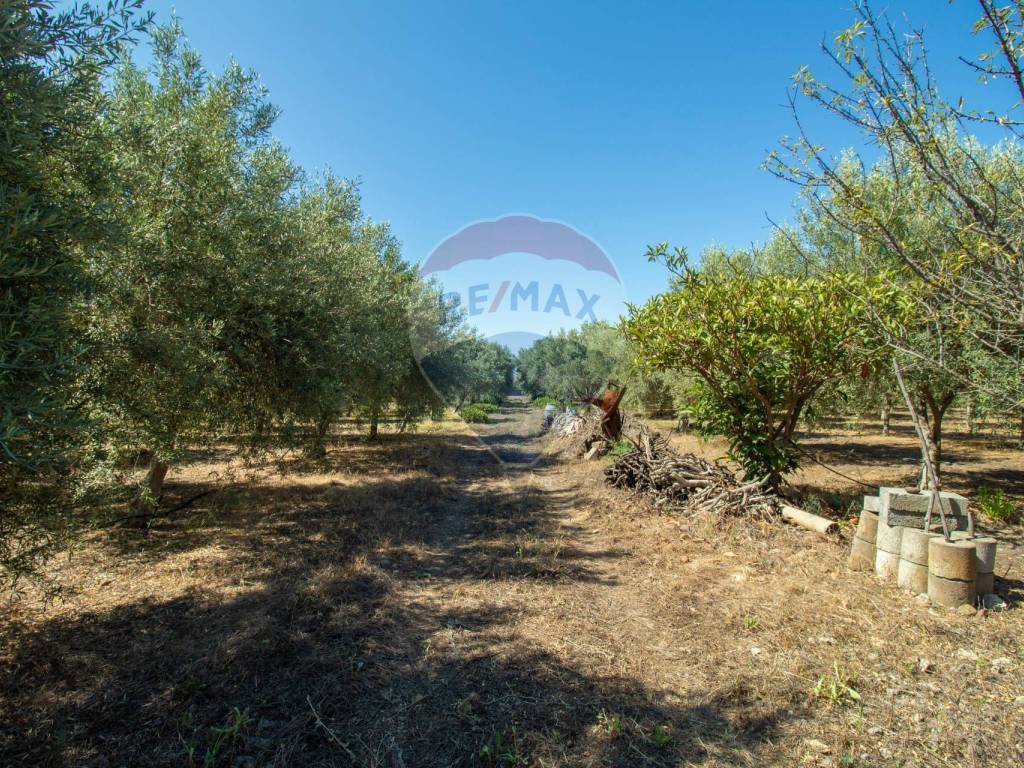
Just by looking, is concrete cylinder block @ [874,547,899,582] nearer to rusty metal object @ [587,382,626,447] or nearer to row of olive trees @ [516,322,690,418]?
row of olive trees @ [516,322,690,418]

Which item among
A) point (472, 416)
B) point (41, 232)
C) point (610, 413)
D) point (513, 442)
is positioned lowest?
point (513, 442)

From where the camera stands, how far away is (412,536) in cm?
838

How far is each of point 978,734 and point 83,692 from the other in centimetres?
687

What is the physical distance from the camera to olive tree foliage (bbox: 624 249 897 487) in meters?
7.39

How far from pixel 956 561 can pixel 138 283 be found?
10.6m

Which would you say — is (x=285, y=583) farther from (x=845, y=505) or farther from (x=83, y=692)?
(x=845, y=505)

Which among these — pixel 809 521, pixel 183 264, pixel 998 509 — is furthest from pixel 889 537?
pixel 183 264

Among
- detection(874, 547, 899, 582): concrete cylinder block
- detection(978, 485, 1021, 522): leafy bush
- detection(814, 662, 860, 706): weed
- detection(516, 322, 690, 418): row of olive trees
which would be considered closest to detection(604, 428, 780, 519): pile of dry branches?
detection(516, 322, 690, 418): row of olive trees

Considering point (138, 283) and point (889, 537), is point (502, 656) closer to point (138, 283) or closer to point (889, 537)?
point (889, 537)

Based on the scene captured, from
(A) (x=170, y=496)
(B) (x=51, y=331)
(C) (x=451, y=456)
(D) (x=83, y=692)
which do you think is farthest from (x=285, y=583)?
(C) (x=451, y=456)

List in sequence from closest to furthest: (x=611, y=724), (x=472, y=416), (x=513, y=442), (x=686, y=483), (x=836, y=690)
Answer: (x=611, y=724)
(x=836, y=690)
(x=686, y=483)
(x=513, y=442)
(x=472, y=416)

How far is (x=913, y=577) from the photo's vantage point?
5156 millimetres

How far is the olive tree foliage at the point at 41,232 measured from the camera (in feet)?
9.58

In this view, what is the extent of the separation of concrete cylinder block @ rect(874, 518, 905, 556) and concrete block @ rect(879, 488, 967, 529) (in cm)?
7
